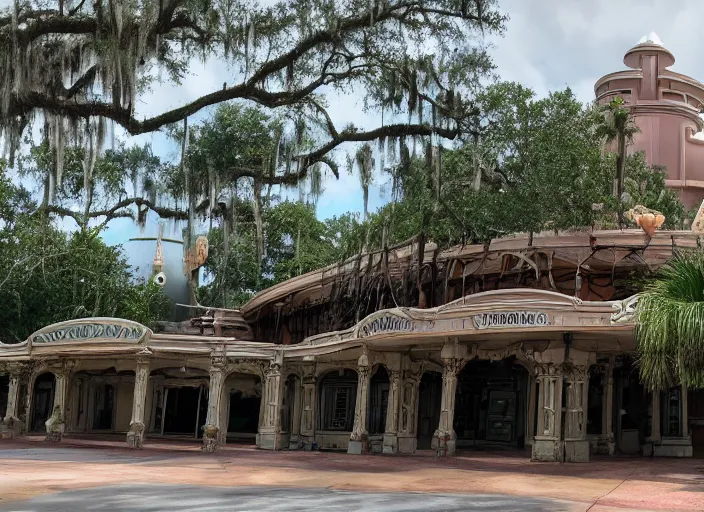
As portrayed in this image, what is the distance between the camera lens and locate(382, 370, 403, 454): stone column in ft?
79.8

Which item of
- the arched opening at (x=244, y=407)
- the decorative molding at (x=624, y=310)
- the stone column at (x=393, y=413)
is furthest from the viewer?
the arched opening at (x=244, y=407)

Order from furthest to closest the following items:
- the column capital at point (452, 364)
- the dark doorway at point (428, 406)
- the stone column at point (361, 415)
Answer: the dark doorway at point (428, 406), the stone column at point (361, 415), the column capital at point (452, 364)

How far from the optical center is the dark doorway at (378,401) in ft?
89.0

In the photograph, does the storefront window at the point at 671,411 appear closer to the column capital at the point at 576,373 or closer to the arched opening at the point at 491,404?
the arched opening at the point at 491,404

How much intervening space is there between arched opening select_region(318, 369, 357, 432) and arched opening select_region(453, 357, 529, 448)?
10.5 ft

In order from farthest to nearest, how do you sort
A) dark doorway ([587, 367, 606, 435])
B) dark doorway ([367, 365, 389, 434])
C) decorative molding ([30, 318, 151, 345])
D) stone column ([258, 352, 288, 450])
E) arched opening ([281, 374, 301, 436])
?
arched opening ([281, 374, 301, 436]) < dark doorway ([367, 365, 389, 434]) < stone column ([258, 352, 288, 450]) < decorative molding ([30, 318, 151, 345]) < dark doorway ([587, 367, 606, 435])

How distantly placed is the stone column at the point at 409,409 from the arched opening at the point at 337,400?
3.37 metres

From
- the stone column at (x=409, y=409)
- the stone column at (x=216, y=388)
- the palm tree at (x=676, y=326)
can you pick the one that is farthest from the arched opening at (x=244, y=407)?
the palm tree at (x=676, y=326)

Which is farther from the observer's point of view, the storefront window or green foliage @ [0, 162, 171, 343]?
green foliage @ [0, 162, 171, 343]

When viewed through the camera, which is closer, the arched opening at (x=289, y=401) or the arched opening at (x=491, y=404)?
the arched opening at (x=491, y=404)

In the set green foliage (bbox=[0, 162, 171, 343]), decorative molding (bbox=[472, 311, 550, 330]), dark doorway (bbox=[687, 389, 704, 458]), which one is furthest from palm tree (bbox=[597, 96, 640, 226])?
green foliage (bbox=[0, 162, 171, 343])

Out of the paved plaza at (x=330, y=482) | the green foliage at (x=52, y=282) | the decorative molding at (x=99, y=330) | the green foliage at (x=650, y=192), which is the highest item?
the green foliage at (x=650, y=192)

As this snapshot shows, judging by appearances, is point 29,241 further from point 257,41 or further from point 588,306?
point 588,306

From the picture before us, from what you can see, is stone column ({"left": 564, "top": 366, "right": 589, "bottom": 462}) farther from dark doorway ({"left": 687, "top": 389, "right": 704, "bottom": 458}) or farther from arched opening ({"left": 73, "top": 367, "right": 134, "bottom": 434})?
arched opening ({"left": 73, "top": 367, "right": 134, "bottom": 434})
